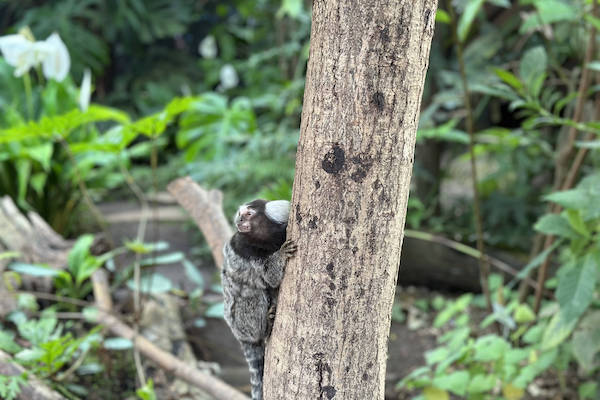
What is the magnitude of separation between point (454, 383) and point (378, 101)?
5.63ft

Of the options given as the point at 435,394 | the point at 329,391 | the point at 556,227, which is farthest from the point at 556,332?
the point at 329,391

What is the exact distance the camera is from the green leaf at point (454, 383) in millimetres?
2396

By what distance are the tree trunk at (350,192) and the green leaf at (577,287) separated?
125cm

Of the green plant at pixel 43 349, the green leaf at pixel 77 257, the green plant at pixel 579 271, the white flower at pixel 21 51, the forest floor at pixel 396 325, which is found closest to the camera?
Answer: the green plant at pixel 43 349

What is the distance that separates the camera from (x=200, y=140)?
16.8ft

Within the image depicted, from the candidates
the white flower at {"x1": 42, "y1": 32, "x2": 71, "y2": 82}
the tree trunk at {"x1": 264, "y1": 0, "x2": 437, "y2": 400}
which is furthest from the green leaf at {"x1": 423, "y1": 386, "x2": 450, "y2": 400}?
the white flower at {"x1": 42, "y1": 32, "x2": 71, "y2": 82}

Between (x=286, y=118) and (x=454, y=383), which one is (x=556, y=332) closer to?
(x=454, y=383)

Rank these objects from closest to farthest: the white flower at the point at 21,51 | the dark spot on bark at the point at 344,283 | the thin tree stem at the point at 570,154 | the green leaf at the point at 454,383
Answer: the dark spot on bark at the point at 344,283 < the green leaf at the point at 454,383 < the thin tree stem at the point at 570,154 < the white flower at the point at 21,51

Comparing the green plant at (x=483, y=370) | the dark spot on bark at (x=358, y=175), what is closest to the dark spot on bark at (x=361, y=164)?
the dark spot on bark at (x=358, y=175)

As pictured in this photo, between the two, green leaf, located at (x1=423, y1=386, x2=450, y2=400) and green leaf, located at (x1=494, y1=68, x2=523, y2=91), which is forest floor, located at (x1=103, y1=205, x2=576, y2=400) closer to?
green leaf, located at (x1=423, y1=386, x2=450, y2=400)

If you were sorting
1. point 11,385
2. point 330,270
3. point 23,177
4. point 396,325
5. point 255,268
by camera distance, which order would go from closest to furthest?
point 330,270, point 255,268, point 11,385, point 23,177, point 396,325

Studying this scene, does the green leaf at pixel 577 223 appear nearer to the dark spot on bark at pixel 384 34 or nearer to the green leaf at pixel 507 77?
the green leaf at pixel 507 77

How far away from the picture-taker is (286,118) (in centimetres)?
586

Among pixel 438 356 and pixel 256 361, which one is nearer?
pixel 256 361
